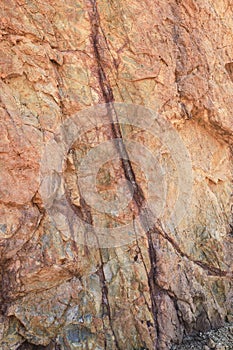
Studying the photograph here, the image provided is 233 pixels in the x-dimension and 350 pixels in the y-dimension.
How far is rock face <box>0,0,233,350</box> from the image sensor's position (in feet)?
16.5

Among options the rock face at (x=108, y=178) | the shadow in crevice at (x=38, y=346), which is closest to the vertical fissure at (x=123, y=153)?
the rock face at (x=108, y=178)

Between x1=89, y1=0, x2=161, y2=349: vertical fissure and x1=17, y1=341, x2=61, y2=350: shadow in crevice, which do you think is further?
x1=89, y1=0, x2=161, y2=349: vertical fissure

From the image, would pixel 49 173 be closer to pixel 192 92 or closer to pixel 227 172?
pixel 192 92

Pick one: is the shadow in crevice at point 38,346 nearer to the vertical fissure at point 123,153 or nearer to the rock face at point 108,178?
the rock face at point 108,178

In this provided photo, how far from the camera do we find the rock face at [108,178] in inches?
198

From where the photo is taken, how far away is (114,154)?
6117 mm

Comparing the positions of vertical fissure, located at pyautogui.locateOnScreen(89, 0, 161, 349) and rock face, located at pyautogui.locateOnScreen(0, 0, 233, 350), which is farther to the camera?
vertical fissure, located at pyautogui.locateOnScreen(89, 0, 161, 349)

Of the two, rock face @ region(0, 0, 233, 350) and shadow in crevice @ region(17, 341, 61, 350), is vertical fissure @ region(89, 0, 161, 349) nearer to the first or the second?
rock face @ region(0, 0, 233, 350)

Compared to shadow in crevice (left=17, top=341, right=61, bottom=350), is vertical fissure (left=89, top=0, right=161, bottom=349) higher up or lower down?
higher up

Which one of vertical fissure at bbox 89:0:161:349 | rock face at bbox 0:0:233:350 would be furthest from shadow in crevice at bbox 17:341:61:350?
vertical fissure at bbox 89:0:161:349

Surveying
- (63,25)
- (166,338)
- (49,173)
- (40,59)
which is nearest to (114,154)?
(49,173)

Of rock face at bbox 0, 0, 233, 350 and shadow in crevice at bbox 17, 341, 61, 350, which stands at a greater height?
rock face at bbox 0, 0, 233, 350

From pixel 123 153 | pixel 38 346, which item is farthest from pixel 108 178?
pixel 38 346

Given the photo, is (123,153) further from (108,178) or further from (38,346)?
(38,346)
